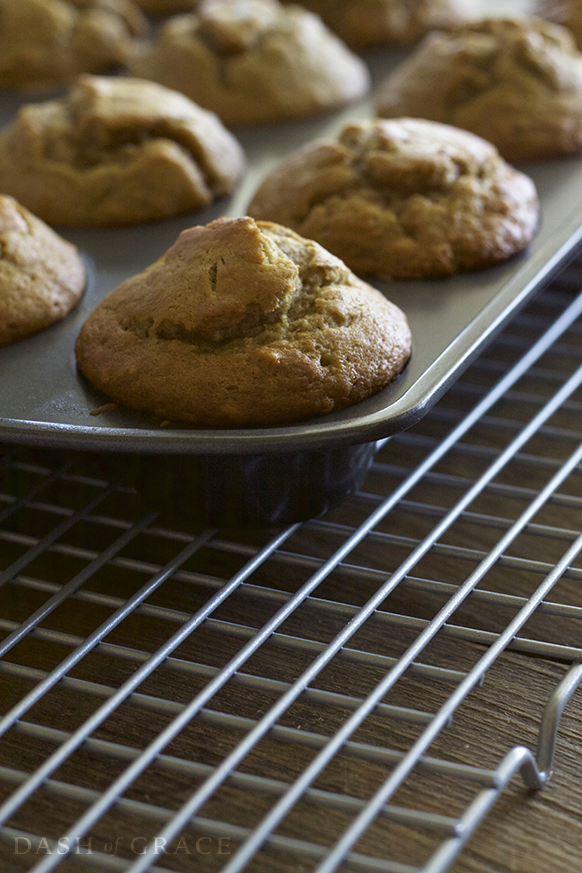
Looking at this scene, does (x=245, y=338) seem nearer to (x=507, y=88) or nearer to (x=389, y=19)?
(x=507, y=88)

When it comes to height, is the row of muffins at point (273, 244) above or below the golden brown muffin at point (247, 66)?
below

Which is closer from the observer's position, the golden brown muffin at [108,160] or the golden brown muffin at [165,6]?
the golden brown muffin at [108,160]

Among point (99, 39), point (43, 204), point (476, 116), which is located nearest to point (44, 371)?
point (43, 204)

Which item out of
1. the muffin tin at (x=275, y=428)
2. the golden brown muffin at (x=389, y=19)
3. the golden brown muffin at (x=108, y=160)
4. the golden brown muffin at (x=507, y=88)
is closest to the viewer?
the muffin tin at (x=275, y=428)

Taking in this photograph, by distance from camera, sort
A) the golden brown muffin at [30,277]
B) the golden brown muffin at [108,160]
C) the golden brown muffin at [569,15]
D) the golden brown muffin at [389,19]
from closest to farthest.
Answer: the golden brown muffin at [30,277] < the golden brown muffin at [108,160] < the golden brown muffin at [569,15] < the golden brown muffin at [389,19]

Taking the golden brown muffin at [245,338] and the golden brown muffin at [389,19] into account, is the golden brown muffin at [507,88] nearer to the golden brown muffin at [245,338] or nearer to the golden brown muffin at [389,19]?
the golden brown muffin at [389,19]

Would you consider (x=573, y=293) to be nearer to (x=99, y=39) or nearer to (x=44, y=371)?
(x=44, y=371)

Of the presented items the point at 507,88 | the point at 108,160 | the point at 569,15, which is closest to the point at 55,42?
the point at 108,160

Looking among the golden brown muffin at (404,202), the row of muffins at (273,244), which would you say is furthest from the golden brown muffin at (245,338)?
the golden brown muffin at (404,202)
